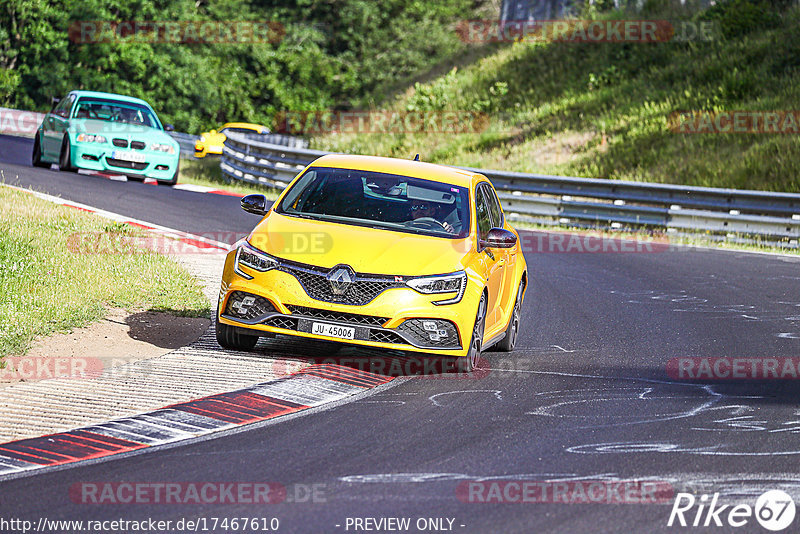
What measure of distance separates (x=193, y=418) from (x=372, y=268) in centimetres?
214

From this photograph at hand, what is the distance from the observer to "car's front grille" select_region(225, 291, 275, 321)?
905 cm

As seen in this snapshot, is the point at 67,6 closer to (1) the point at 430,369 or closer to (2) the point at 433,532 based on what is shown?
(1) the point at 430,369

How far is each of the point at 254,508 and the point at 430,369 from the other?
13.3 ft

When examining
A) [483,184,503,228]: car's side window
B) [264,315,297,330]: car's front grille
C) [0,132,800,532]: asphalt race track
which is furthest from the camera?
[483,184,503,228]: car's side window

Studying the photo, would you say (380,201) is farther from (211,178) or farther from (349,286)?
(211,178)

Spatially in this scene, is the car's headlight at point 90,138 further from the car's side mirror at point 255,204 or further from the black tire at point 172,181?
the car's side mirror at point 255,204

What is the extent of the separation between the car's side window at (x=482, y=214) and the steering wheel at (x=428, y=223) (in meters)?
0.36

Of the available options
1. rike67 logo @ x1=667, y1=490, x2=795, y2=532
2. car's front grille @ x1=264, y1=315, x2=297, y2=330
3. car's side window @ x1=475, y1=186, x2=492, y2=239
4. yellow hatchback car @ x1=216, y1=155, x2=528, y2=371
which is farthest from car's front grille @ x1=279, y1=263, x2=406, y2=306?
rike67 logo @ x1=667, y1=490, x2=795, y2=532

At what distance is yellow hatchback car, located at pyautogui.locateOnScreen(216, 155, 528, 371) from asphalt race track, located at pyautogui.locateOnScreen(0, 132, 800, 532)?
1.50ft

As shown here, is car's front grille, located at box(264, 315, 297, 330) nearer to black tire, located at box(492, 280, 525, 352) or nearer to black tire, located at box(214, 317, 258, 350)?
black tire, located at box(214, 317, 258, 350)

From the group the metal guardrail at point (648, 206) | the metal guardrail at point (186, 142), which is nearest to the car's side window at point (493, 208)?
the metal guardrail at point (648, 206)

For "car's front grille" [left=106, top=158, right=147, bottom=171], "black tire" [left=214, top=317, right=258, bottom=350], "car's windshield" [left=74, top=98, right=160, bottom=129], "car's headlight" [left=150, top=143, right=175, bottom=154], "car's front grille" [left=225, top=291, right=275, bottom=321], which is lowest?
"black tire" [left=214, top=317, right=258, bottom=350]

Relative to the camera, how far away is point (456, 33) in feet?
232

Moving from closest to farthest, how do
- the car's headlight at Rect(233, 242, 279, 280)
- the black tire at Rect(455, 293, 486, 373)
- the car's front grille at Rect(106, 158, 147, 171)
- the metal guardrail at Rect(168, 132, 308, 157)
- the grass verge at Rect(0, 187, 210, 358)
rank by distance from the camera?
1. the car's headlight at Rect(233, 242, 279, 280)
2. the black tire at Rect(455, 293, 486, 373)
3. the grass verge at Rect(0, 187, 210, 358)
4. the car's front grille at Rect(106, 158, 147, 171)
5. the metal guardrail at Rect(168, 132, 308, 157)
